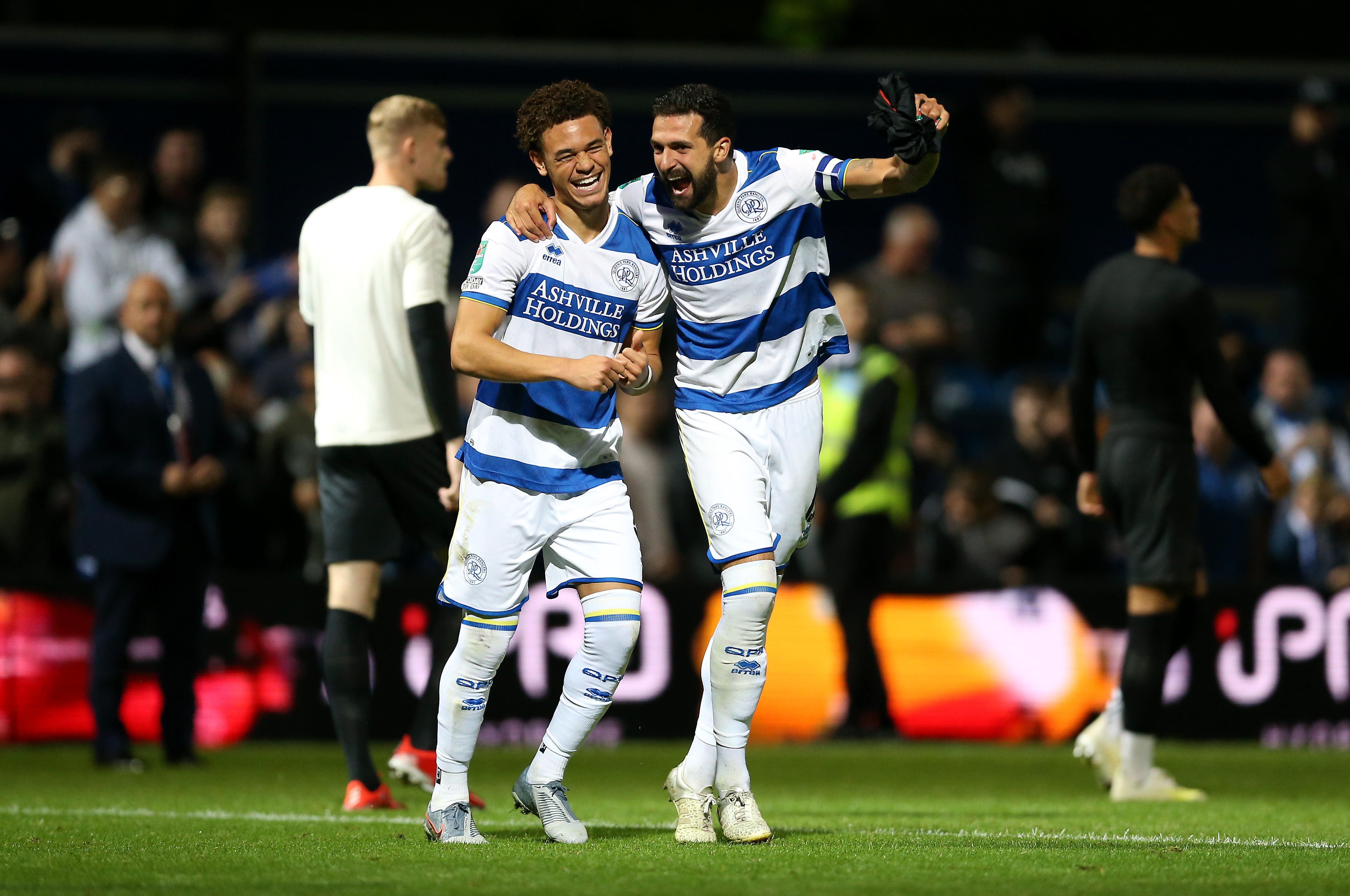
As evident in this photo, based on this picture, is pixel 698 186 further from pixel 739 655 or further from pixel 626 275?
pixel 739 655

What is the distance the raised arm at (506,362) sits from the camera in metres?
5.06

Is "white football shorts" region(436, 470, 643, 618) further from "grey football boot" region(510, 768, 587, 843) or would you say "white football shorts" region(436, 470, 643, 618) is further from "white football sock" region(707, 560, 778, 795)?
"grey football boot" region(510, 768, 587, 843)

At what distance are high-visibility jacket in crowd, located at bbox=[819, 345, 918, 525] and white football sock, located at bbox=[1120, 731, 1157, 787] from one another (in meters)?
3.37

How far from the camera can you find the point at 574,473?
538cm

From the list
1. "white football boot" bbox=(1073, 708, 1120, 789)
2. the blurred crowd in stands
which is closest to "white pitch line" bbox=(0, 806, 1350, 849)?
"white football boot" bbox=(1073, 708, 1120, 789)

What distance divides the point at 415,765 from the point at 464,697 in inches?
62.7

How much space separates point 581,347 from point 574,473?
1.25 feet

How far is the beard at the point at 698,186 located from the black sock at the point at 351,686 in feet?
6.94

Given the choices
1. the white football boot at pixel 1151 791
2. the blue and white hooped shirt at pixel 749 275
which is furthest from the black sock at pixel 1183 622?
the blue and white hooped shirt at pixel 749 275

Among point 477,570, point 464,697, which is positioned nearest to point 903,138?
point 477,570

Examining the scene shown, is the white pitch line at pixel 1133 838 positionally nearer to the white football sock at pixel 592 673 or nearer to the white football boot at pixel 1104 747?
the white football sock at pixel 592 673

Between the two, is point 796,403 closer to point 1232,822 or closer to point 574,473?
point 574,473

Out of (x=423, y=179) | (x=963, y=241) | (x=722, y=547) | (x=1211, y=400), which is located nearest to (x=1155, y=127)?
(x=963, y=241)

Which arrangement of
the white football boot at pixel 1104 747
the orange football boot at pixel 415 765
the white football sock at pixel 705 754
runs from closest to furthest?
1. the white football sock at pixel 705 754
2. the orange football boot at pixel 415 765
3. the white football boot at pixel 1104 747
